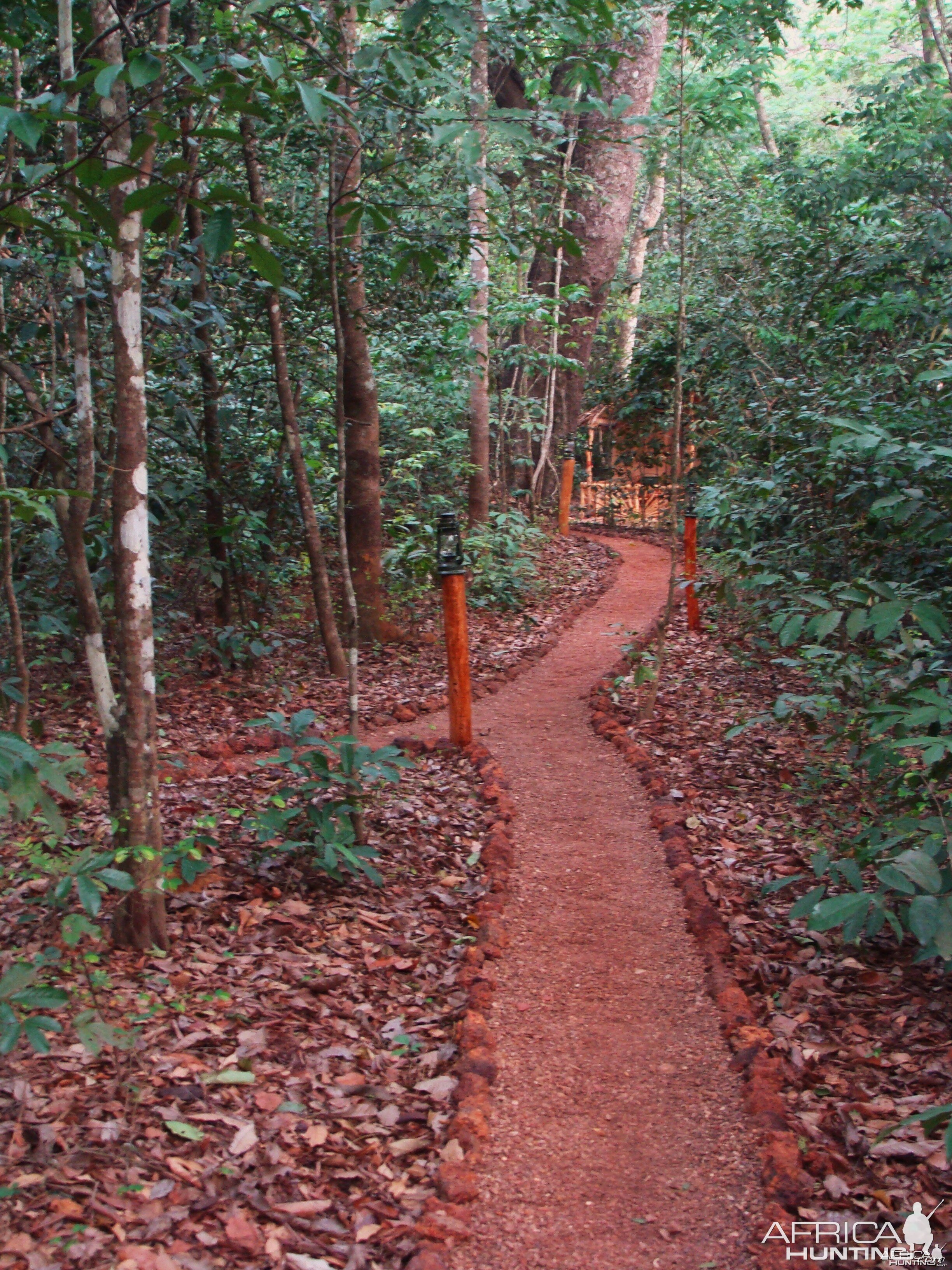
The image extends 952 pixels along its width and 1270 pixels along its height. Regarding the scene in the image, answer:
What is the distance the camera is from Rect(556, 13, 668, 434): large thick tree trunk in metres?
13.7

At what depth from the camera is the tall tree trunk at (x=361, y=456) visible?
23.6 feet

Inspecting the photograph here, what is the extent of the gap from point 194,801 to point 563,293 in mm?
9822

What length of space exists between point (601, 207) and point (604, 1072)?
13.9 m

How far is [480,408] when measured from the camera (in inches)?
437

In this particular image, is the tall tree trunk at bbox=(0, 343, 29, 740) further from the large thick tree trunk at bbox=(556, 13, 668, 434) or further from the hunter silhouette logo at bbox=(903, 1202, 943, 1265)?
the large thick tree trunk at bbox=(556, 13, 668, 434)

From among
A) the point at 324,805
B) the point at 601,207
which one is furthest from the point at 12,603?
the point at 601,207

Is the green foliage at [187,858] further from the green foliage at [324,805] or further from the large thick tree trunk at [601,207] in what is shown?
the large thick tree trunk at [601,207]

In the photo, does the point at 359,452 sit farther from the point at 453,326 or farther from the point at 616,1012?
the point at 616,1012

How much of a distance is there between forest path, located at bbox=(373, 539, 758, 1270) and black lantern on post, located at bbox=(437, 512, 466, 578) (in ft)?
4.50

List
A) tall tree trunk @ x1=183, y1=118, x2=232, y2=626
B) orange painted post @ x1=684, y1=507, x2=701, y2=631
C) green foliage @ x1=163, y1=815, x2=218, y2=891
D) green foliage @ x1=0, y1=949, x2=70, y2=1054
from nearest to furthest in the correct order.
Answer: green foliage @ x1=0, y1=949, x2=70, y2=1054 → green foliage @ x1=163, y1=815, x2=218, y2=891 → tall tree trunk @ x1=183, y1=118, x2=232, y2=626 → orange painted post @ x1=684, y1=507, x2=701, y2=631

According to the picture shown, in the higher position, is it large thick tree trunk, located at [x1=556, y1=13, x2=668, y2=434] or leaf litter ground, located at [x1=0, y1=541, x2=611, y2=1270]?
large thick tree trunk, located at [x1=556, y1=13, x2=668, y2=434]

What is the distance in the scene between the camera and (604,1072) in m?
3.25

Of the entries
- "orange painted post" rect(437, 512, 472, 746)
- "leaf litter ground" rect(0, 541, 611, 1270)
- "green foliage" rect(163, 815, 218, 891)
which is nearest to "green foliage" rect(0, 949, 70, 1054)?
"leaf litter ground" rect(0, 541, 611, 1270)

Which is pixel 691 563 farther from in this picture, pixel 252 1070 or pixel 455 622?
pixel 252 1070
